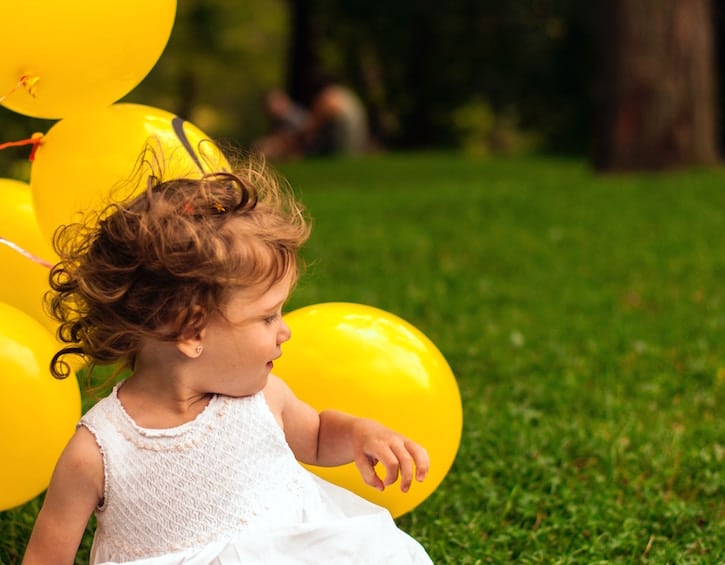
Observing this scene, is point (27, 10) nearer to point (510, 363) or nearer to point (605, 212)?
point (510, 363)

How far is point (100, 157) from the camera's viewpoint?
2.38 m

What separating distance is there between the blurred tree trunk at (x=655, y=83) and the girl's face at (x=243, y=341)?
7.43 meters

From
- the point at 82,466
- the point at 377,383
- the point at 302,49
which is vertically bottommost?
the point at 302,49

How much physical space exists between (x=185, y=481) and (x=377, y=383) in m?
0.66

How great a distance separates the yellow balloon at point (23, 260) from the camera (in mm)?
2613

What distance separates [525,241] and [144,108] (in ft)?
13.9

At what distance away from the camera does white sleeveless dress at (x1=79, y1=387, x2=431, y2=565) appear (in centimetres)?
185

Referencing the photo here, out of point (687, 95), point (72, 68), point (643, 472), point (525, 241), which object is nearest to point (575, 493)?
point (643, 472)

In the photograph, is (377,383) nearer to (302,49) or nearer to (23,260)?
(23,260)

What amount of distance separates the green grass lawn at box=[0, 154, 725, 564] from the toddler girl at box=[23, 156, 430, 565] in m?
0.74

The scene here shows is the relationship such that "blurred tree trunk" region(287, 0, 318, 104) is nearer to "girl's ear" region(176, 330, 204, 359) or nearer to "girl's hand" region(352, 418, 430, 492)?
"girl's hand" region(352, 418, 430, 492)

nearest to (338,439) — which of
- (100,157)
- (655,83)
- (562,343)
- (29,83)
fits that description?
(100,157)

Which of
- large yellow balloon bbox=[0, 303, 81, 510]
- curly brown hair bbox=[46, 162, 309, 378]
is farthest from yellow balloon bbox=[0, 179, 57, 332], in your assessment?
curly brown hair bbox=[46, 162, 309, 378]

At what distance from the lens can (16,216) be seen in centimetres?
267
